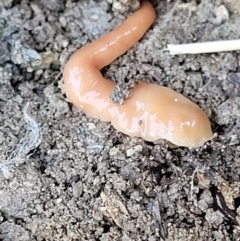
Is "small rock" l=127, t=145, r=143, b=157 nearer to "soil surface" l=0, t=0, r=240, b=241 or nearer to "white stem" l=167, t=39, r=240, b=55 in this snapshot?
"soil surface" l=0, t=0, r=240, b=241

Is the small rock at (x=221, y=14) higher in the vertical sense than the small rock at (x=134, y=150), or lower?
higher

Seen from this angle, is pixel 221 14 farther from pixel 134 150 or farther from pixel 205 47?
pixel 134 150

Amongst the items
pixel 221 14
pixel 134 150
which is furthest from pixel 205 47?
pixel 134 150

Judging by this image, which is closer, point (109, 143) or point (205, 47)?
point (109, 143)

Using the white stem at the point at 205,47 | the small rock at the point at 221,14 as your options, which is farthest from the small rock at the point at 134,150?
the small rock at the point at 221,14

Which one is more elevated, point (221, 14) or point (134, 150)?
point (221, 14)

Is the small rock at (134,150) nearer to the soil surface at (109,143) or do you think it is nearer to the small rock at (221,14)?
the soil surface at (109,143)
